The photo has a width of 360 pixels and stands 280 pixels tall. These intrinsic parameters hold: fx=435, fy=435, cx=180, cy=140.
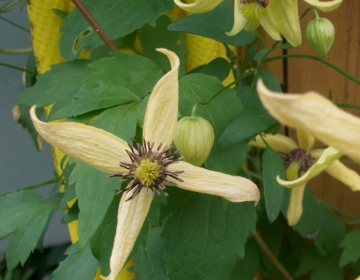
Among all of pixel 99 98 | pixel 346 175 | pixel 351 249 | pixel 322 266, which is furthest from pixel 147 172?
pixel 322 266

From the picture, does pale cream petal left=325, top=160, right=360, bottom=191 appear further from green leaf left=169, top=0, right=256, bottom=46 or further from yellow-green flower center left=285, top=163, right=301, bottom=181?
green leaf left=169, top=0, right=256, bottom=46

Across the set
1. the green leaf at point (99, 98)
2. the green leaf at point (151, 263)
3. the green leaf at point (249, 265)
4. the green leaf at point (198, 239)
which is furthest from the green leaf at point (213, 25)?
the green leaf at point (249, 265)

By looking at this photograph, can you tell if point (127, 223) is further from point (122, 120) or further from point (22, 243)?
point (22, 243)

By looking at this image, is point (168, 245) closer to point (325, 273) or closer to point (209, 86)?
point (209, 86)

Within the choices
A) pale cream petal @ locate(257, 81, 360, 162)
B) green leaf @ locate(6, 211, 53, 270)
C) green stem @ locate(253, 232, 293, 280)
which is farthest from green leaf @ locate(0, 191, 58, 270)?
pale cream petal @ locate(257, 81, 360, 162)

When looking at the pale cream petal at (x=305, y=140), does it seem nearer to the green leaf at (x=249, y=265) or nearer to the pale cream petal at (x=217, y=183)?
the green leaf at (x=249, y=265)

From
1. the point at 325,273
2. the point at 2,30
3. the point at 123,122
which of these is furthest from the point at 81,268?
the point at 2,30
